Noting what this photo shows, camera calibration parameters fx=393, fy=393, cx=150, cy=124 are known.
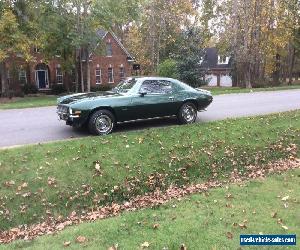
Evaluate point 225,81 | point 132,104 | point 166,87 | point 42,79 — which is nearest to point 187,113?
point 166,87

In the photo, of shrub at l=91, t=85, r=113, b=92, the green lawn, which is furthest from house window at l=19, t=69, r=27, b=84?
the green lawn

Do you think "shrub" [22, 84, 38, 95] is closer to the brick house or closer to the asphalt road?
the brick house

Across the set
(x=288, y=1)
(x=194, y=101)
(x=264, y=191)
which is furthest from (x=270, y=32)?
(x=264, y=191)

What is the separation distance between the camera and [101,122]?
10.8m

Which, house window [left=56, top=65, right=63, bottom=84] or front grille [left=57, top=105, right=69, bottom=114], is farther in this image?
house window [left=56, top=65, right=63, bottom=84]

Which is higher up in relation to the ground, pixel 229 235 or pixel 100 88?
pixel 100 88

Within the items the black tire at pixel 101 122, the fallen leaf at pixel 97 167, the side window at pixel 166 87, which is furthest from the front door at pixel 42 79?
the fallen leaf at pixel 97 167

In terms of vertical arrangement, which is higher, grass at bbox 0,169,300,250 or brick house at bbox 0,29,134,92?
brick house at bbox 0,29,134,92

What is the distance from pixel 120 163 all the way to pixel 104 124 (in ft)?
6.26

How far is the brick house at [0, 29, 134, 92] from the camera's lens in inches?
1640

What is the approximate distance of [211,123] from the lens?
12297 mm

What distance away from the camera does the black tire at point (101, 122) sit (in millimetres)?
10695

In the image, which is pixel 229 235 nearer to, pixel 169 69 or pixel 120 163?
pixel 120 163

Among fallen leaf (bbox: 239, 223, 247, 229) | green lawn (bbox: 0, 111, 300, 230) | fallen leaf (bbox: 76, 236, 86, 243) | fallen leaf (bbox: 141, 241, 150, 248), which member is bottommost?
fallen leaf (bbox: 76, 236, 86, 243)
